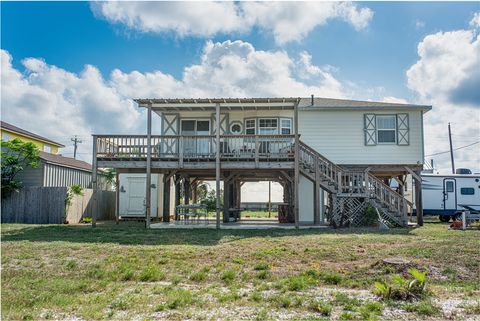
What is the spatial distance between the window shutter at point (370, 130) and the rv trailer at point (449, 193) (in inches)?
247

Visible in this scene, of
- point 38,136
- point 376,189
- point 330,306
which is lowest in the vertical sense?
point 330,306

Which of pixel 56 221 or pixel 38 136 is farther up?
pixel 38 136

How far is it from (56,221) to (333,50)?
1330 cm

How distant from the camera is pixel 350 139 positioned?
56.7 feet

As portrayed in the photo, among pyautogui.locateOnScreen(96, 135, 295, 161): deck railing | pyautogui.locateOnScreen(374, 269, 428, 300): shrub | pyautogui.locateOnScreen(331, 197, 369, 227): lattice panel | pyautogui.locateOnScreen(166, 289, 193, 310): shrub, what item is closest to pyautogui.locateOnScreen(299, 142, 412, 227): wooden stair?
pyautogui.locateOnScreen(331, 197, 369, 227): lattice panel

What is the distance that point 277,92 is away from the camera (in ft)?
61.3

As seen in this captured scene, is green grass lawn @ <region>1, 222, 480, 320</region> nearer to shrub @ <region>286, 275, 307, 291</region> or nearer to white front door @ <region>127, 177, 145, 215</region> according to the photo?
shrub @ <region>286, 275, 307, 291</region>

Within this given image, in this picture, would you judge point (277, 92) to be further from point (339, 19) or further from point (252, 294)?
point (252, 294)

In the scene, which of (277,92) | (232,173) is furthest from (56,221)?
(277,92)

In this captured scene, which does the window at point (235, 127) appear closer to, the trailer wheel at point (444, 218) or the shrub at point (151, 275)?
the shrub at point (151, 275)

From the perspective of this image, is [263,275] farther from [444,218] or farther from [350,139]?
[444,218]

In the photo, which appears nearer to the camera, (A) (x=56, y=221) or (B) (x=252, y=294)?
(B) (x=252, y=294)

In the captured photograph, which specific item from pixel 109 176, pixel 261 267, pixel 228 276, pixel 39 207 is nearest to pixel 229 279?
pixel 228 276

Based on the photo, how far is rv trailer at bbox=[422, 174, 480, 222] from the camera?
21.4 meters
